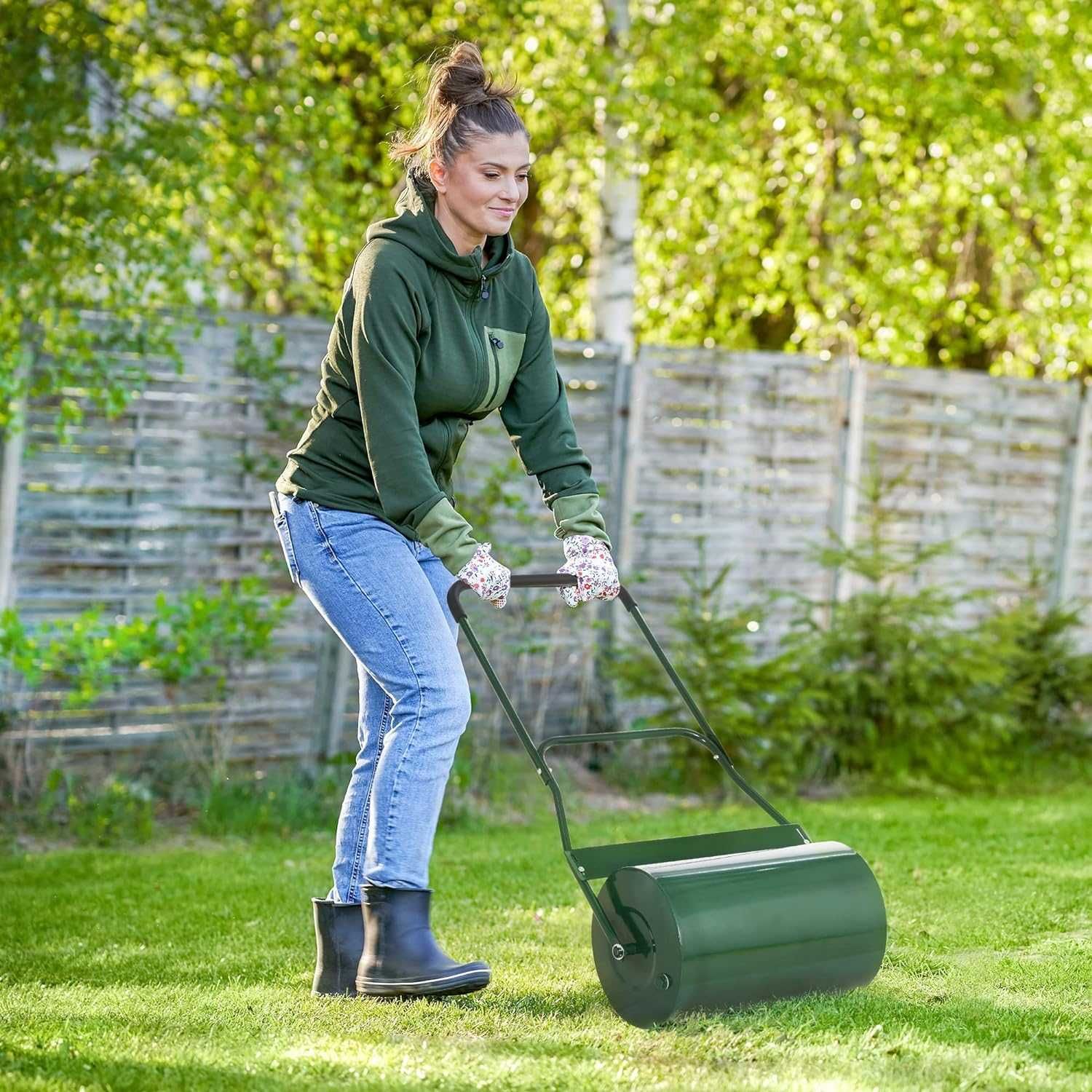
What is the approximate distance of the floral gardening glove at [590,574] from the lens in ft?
10.9

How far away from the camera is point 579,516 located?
3.49m

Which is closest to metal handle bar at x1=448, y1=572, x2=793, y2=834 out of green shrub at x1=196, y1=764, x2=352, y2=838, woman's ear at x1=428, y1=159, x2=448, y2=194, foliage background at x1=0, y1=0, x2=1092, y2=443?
woman's ear at x1=428, y1=159, x2=448, y2=194

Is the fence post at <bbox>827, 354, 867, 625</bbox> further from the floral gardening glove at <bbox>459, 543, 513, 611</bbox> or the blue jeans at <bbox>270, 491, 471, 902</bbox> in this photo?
the floral gardening glove at <bbox>459, 543, 513, 611</bbox>

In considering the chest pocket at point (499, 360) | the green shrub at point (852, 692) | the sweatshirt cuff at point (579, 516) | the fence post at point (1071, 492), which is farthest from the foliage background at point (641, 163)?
the green shrub at point (852, 692)

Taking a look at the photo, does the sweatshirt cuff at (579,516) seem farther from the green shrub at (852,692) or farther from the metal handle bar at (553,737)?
the green shrub at (852,692)

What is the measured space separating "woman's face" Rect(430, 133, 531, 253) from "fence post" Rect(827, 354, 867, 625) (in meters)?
4.70

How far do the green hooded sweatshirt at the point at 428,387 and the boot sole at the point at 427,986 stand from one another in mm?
852

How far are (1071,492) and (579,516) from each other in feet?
18.7

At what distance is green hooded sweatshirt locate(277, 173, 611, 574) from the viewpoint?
3166 millimetres

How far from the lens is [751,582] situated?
7.45 meters

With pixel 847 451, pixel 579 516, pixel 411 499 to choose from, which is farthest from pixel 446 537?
pixel 847 451

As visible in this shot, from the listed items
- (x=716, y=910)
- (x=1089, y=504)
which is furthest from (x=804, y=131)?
(x=716, y=910)

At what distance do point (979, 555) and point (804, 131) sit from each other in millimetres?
4112

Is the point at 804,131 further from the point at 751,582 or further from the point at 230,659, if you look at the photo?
the point at 230,659
